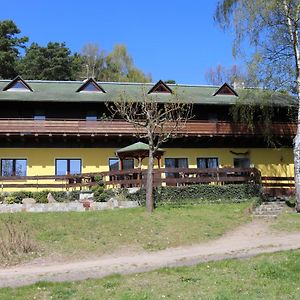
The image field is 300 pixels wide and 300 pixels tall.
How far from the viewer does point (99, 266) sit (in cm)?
1276

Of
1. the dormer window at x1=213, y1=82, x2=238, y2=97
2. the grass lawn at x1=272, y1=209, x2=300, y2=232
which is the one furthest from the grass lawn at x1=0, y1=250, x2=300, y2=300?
the dormer window at x1=213, y1=82, x2=238, y2=97

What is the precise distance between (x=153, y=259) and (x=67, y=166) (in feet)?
65.7

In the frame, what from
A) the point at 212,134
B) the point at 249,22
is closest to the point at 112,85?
the point at 212,134

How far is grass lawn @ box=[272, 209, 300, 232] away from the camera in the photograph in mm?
18761

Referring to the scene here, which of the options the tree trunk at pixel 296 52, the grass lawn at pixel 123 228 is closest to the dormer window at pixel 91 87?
the grass lawn at pixel 123 228

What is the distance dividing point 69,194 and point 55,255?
11.4 metres

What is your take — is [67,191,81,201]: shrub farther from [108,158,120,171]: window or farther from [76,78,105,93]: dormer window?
[76,78,105,93]: dormer window

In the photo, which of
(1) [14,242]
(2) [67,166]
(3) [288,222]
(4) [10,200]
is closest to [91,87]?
(2) [67,166]

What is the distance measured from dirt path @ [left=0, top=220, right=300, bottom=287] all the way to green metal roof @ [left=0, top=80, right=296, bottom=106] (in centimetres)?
1546

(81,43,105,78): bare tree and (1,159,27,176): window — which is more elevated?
(81,43,105,78): bare tree

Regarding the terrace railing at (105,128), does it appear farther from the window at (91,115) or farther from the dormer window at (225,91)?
the dormer window at (225,91)

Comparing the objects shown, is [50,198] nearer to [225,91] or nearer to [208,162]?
[208,162]

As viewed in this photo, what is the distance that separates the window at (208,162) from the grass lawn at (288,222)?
12.6m

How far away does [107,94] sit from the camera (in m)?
34.3
